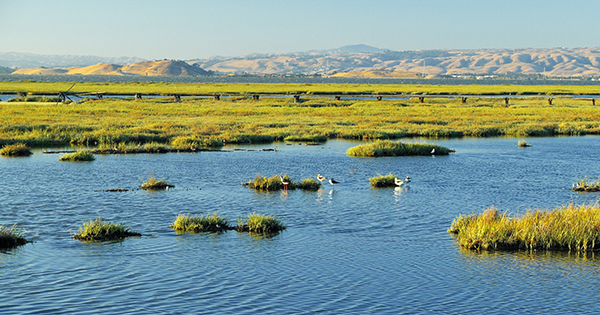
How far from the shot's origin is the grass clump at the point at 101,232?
59.2 feet

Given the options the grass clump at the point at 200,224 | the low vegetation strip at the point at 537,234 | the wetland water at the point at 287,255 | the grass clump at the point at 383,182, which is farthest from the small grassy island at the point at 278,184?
the low vegetation strip at the point at 537,234

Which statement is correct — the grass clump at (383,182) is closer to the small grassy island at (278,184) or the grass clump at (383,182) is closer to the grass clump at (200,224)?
the small grassy island at (278,184)

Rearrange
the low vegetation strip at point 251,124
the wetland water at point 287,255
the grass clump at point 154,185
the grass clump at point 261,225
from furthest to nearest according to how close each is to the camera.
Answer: the low vegetation strip at point 251,124
the grass clump at point 154,185
the grass clump at point 261,225
the wetland water at point 287,255

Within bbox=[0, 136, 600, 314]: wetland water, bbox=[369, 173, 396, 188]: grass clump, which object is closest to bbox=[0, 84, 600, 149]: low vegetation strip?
bbox=[0, 136, 600, 314]: wetland water

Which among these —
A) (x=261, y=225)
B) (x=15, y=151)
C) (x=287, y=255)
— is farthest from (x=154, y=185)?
(x=15, y=151)

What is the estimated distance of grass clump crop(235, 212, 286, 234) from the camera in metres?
19.3

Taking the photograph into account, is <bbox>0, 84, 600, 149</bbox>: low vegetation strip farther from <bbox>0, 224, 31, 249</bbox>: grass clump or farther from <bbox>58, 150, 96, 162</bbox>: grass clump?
<bbox>0, 224, 31, 249</bbox>: grass clump

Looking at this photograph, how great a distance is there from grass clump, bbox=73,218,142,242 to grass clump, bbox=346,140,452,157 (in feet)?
77.4

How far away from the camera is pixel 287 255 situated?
55.2 ft

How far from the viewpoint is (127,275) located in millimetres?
14797

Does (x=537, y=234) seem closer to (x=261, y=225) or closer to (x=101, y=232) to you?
(x=261, y=225)

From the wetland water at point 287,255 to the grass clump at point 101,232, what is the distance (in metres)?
0.36

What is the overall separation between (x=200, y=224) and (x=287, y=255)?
3.80 meters

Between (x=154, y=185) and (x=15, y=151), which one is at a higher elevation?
(x=15, y=151)
